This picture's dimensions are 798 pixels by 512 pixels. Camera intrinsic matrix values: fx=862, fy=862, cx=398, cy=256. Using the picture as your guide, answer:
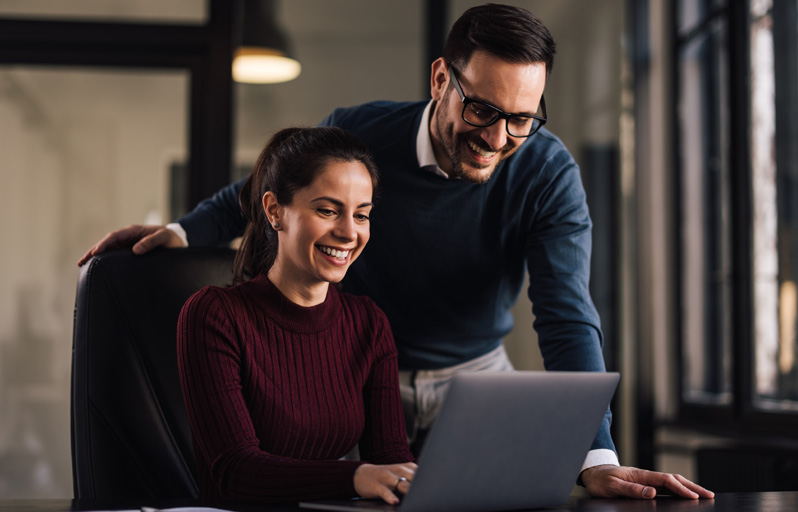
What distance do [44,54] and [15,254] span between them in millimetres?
824

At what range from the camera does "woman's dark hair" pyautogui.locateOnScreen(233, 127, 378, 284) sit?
136 centimetres

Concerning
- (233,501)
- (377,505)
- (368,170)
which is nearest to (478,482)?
(377,505)

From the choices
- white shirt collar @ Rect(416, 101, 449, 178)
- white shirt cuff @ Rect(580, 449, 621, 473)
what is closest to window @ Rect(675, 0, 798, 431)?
white shirt collar @ Rect(416, 101, 449, 178)

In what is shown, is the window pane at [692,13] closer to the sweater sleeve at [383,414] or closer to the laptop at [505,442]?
the sweater sleeve at [383,414]

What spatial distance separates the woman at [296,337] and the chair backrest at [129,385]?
166mm

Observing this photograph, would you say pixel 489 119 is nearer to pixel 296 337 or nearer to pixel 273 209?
pixel 273 209

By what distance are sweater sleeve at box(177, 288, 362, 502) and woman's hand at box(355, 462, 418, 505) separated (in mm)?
31

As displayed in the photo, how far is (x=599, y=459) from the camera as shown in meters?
1.27

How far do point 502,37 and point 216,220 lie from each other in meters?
0.69

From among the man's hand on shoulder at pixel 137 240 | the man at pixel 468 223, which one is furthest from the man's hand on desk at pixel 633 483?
the man's hand on shoulder at pixel 137 240

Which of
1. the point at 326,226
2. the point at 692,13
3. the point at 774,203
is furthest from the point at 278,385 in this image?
the point at 692,13

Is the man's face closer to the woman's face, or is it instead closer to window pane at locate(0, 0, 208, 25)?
the woman's face

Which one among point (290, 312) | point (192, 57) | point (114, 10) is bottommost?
point (290, 312)

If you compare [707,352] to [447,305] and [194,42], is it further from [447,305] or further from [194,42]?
[194,42]
